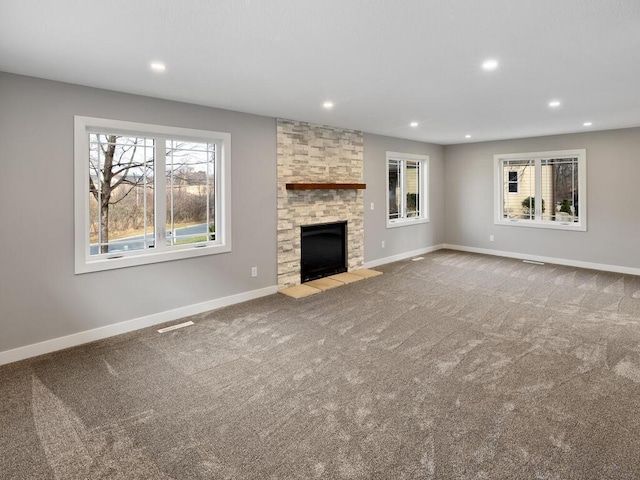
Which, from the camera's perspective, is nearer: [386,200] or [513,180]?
[386,200]

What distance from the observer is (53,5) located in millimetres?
2043

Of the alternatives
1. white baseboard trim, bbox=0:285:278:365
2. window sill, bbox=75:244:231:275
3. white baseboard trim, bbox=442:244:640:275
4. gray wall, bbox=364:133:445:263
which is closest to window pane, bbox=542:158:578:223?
white baseboard trim, bbox=442:244:640:275

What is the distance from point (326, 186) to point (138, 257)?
2.82 m

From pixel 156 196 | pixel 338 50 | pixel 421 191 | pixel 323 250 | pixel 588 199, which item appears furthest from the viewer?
pixel 421 191

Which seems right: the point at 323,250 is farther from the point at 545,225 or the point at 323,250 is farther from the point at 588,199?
the point at 588,199

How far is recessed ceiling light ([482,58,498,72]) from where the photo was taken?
9.71 feet

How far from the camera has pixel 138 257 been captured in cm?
396

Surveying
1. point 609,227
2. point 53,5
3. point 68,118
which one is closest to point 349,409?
point 53,5

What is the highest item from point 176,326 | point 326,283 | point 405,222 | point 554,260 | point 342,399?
point 405,222

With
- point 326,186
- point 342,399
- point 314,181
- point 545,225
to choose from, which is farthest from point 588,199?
point 342,399

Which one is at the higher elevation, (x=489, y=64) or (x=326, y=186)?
(x=489, y=64)

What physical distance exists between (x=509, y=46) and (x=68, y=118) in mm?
3799

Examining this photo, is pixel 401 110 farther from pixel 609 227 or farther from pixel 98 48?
Answer: pixel 609 227

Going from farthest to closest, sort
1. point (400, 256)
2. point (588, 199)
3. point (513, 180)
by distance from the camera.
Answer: point (513, 180) → point (400, 256) → point (588, 199)
